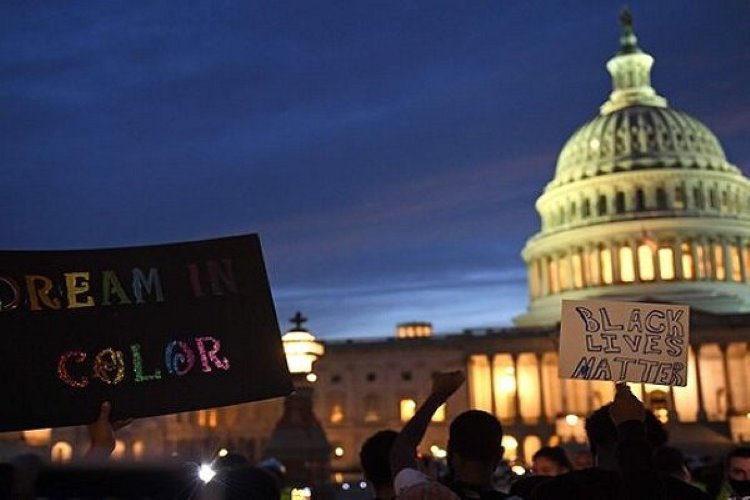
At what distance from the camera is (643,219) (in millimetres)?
97625

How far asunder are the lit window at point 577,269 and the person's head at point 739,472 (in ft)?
300

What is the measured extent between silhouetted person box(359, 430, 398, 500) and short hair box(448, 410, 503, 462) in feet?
3.04

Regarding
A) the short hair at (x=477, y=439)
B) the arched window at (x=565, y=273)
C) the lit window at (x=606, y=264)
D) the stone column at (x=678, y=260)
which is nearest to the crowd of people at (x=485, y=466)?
the short hair at (x=477, y=439)

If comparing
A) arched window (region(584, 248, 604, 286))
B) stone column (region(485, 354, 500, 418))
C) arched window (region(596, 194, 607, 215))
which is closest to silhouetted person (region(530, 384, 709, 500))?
stone column (region(485, 354, 500, 418))

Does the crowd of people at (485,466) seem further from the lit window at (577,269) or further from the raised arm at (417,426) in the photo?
the lit window at (577,269)

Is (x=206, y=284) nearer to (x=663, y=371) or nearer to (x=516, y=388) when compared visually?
(x=663, y=371)

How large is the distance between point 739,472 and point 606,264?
90.7m

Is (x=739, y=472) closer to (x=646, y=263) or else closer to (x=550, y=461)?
(x=550, y=461)

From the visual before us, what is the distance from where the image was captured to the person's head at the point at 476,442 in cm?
620

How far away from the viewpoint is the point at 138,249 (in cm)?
816

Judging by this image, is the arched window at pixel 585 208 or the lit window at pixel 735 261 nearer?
the lit window at pixel 735 261

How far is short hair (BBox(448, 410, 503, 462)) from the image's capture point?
620cm

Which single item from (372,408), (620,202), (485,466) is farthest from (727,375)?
(485,466)

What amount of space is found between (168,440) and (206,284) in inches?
3437
